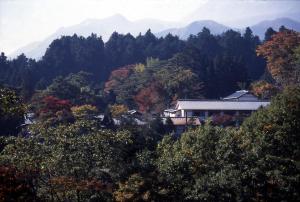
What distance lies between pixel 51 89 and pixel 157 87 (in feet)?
30.3

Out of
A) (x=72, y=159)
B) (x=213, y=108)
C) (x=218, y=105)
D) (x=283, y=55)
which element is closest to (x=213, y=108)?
(x=213, y=108)

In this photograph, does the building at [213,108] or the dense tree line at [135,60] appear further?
the dense tree line at [135,60]

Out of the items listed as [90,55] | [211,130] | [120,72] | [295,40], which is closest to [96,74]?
[90,55]

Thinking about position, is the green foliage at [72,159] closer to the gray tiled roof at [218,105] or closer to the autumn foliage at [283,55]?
the gray tiled roof at [218,105]

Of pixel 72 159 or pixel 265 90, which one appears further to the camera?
pixel 265 90

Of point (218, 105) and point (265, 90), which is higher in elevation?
point (265, 90)

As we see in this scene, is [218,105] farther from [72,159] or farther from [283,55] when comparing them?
[72,159]

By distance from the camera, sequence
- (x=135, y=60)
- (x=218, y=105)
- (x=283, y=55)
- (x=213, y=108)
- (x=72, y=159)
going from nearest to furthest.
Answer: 1. (x=72, y=159)
2. (x=213, y=108)
3. (x=218, y=105)
4. (x=283, y=55)
5. (x=135, y=60)

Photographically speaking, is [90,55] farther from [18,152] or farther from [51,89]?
[18,152]

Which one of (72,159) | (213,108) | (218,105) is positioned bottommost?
(213,108)

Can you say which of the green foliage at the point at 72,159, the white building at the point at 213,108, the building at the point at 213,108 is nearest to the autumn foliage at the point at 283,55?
the building at the point at 213,108

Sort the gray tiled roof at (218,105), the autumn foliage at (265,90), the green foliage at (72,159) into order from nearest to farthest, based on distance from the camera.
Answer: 1. the green foliage at (72,159)
2. the gray tiled roof at (218,105)
3. the autumn foliage at (265,90)

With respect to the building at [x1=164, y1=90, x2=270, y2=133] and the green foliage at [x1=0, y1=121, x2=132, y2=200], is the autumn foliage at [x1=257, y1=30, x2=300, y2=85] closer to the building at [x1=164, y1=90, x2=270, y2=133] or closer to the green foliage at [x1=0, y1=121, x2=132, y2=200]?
the building at [x1=164, y1=90, x2=270, y2=133]

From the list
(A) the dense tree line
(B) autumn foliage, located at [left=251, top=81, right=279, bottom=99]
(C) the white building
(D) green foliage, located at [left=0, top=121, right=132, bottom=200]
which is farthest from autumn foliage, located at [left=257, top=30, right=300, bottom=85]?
(D) green foliage, located at [left=0, top=121, right=132, bottom=200]
